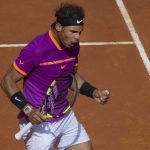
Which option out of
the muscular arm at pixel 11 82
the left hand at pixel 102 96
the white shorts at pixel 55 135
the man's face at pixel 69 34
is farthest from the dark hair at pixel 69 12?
the white shorts at pixel 55 135

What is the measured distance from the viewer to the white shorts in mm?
6289

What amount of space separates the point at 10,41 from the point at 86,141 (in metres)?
4.87

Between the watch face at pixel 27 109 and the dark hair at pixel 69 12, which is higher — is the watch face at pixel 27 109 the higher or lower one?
the lower one

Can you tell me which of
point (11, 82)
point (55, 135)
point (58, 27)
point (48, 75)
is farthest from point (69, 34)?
point (55, 135)

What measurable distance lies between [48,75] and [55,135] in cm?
81

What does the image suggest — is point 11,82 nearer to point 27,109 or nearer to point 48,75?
point 27,109

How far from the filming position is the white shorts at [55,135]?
629 cm

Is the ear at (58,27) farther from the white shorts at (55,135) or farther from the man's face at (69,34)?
the white shorts at (55,135)

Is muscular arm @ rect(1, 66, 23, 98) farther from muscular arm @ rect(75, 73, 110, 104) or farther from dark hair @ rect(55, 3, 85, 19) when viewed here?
muscular arm @ rect(75, 73, 110, 104)

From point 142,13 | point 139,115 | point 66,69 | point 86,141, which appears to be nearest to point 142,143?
point 139,115

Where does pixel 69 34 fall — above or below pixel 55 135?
above

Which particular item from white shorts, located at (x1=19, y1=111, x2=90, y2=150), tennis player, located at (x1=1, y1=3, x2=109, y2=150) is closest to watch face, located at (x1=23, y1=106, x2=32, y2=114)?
tennis player, located at (x1=1, y1=3, x2=109, y2=150)

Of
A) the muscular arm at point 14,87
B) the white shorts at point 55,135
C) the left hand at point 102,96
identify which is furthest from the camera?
the white shorts at point 55,135

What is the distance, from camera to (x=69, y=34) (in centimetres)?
579
